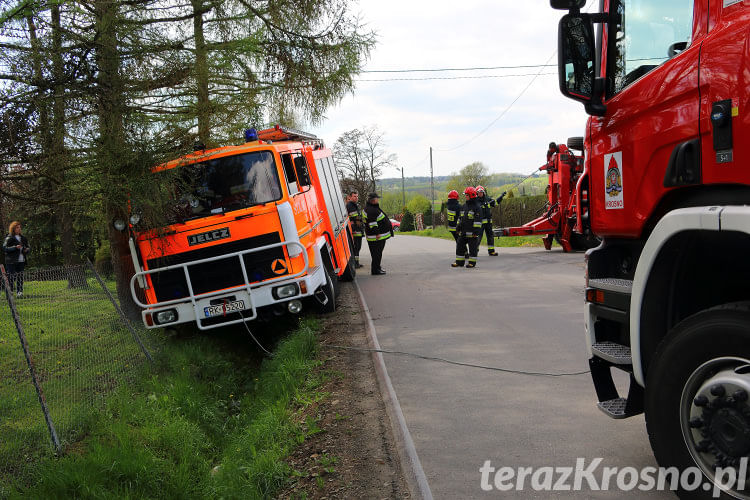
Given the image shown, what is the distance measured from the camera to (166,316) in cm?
745

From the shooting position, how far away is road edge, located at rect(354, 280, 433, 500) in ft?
11.5

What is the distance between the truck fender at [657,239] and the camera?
2.44 meters

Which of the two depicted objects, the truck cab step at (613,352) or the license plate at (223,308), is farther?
the license plate at (223,308)

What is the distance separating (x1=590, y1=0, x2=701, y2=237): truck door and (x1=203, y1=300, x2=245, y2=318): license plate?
15.8ft

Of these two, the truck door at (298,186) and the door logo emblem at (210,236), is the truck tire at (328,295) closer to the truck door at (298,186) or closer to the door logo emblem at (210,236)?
the truck door at (298,186)

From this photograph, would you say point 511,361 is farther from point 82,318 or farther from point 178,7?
point 178,7

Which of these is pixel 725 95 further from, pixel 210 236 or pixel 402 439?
pixel 210 236

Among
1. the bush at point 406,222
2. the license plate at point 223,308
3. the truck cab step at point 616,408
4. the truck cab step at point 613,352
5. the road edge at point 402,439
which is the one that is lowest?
the bush at point 406,222

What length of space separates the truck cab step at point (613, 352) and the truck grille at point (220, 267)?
4623 mm

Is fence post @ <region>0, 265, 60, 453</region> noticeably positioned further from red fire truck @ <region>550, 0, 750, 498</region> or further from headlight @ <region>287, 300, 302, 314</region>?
red fire truck @ <region>550, 0, 750, 498</region>

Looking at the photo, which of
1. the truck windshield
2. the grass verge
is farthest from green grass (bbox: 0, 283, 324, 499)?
the truck windshield

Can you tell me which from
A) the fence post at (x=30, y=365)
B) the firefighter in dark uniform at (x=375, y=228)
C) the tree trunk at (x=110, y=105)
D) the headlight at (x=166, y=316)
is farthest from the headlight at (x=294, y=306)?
the firefighter in dark uniform at (x=375, y=228)

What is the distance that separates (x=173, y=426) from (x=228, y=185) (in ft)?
10.3

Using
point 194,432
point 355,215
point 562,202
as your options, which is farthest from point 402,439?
point 562,202
